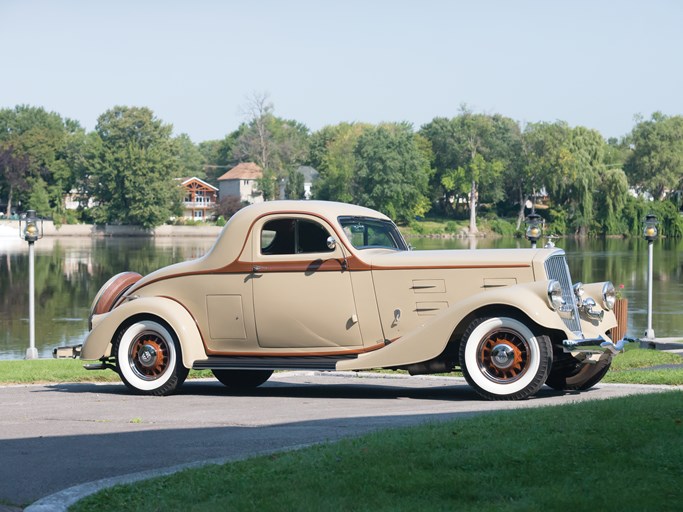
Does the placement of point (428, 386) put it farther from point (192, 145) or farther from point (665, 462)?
point (192, 145)

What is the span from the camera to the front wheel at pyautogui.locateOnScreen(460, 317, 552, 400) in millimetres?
10641

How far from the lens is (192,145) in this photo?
625 feet

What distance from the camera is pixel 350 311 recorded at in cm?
1156

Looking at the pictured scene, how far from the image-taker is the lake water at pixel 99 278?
113ft

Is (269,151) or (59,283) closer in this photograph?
(59,283)

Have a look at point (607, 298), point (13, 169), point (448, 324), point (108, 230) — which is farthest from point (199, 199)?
→ point (448, 324)

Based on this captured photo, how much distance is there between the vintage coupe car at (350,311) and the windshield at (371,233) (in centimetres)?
2

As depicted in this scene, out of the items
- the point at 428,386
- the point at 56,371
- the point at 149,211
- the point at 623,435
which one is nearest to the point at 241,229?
the point at 428,386

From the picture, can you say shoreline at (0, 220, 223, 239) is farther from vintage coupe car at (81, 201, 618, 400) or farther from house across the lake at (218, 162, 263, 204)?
vintage coupe car at (81, 201, 618, 400)

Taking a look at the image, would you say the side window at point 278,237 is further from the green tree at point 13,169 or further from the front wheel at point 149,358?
the green tree at point 13,169

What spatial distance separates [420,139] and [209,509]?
131040 millimetres

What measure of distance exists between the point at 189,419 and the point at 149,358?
2.63 meters

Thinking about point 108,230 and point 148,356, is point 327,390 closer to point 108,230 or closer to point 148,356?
point 148,356

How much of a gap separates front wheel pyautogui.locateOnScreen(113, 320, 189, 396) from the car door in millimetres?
1081
